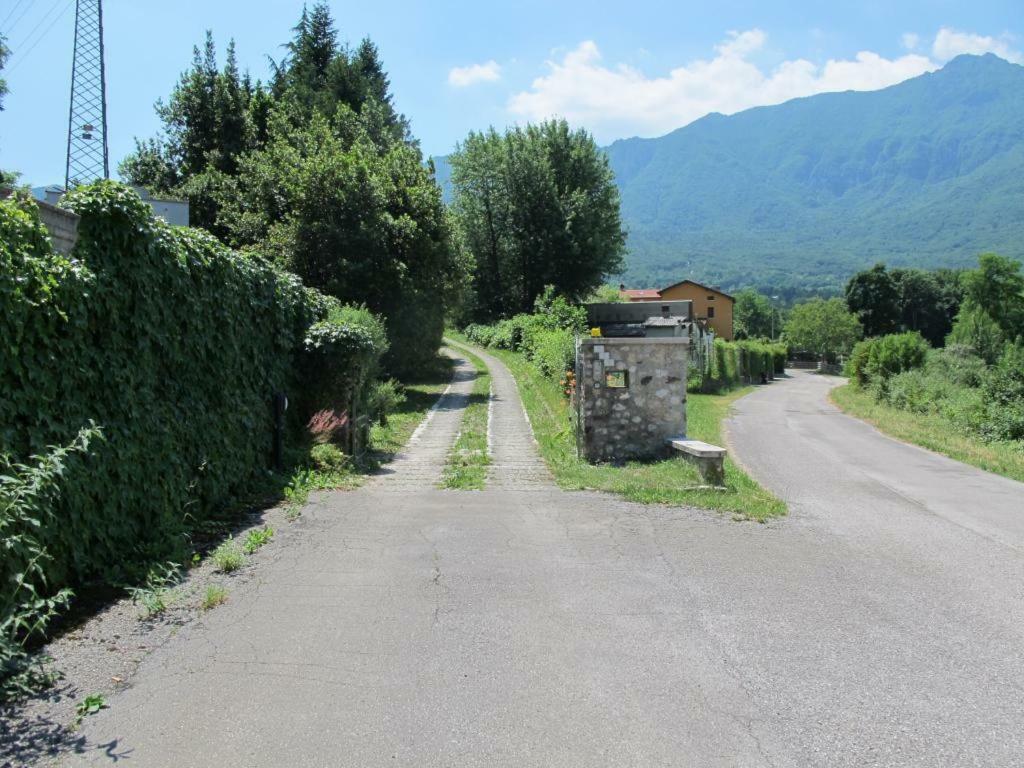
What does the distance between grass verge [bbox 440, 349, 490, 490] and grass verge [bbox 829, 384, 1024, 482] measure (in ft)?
39.3

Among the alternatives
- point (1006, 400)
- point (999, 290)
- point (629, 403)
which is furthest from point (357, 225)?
point (999, 290)

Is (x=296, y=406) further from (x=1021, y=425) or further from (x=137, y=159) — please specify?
(x=137, y=159)

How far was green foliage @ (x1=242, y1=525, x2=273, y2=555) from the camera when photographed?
691 centimetres

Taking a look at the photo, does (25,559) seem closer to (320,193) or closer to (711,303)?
(320,193)

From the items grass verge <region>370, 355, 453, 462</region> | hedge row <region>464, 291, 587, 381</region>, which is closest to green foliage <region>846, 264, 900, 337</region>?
hedge row <region>464, 291, 587, 381</region>

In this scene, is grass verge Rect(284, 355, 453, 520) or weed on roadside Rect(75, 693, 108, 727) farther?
grass verge Rect(284, 355, 453, 520)

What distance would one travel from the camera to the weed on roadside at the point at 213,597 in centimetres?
539

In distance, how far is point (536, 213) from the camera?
162 feet

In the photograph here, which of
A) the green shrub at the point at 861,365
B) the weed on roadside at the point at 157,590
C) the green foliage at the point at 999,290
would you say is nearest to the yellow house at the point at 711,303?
the green foliage at the point at 999,290

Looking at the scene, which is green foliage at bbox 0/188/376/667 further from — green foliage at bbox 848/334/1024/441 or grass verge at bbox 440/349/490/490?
green foliage at bbox 848/334/1024/441

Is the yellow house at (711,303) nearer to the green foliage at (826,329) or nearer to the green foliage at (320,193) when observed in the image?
the green foliage at (826,329)

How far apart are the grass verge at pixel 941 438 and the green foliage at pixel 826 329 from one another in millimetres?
51699

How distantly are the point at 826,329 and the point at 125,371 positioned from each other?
90931mm

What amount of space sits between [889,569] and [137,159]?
1559 inches
